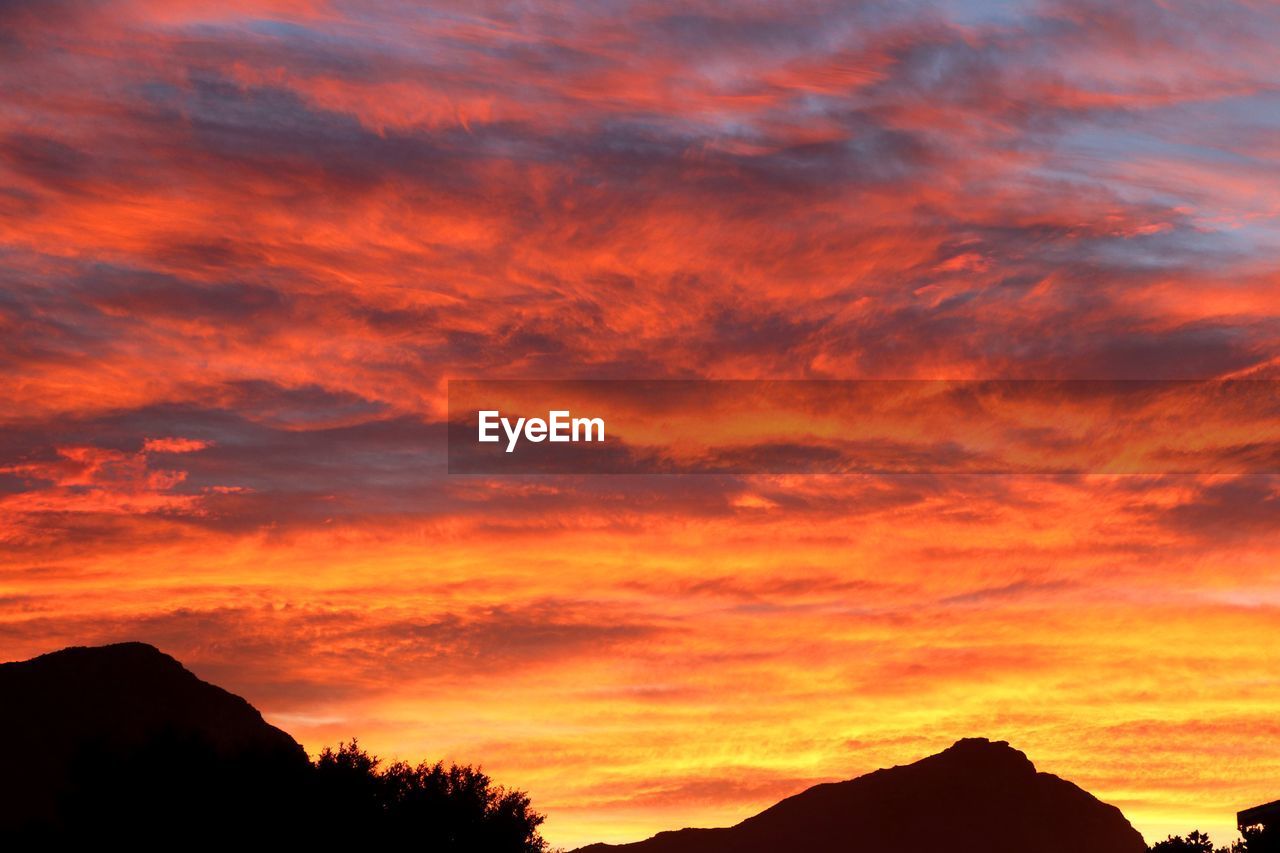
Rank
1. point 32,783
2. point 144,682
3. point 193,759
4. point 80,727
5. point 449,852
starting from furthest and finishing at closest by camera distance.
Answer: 1. point 144,682
2. point 80,727
3. point 32,783
4. point 449,852
5. point 193,759

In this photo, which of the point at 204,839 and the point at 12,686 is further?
the point at 12,686

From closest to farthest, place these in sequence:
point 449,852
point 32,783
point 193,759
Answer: point 193,759 < point 449,852 < point 32,783

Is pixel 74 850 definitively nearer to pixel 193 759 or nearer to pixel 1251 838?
pixel 193 759

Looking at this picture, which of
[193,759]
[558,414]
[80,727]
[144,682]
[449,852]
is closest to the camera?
[558,414]

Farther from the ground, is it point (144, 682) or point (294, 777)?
point (144, 682)

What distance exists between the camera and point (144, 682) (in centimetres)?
19938

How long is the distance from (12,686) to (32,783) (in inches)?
1500

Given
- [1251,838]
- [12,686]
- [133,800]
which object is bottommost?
[1251,838]

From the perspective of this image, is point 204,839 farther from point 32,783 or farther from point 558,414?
point 32,783

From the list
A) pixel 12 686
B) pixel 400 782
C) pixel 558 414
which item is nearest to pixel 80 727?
pixel 12 686

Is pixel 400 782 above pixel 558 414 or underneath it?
underneath

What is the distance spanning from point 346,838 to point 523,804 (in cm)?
899

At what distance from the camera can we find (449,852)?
58656 mm

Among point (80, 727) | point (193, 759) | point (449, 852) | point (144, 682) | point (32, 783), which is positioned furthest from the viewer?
point (144, 682)
